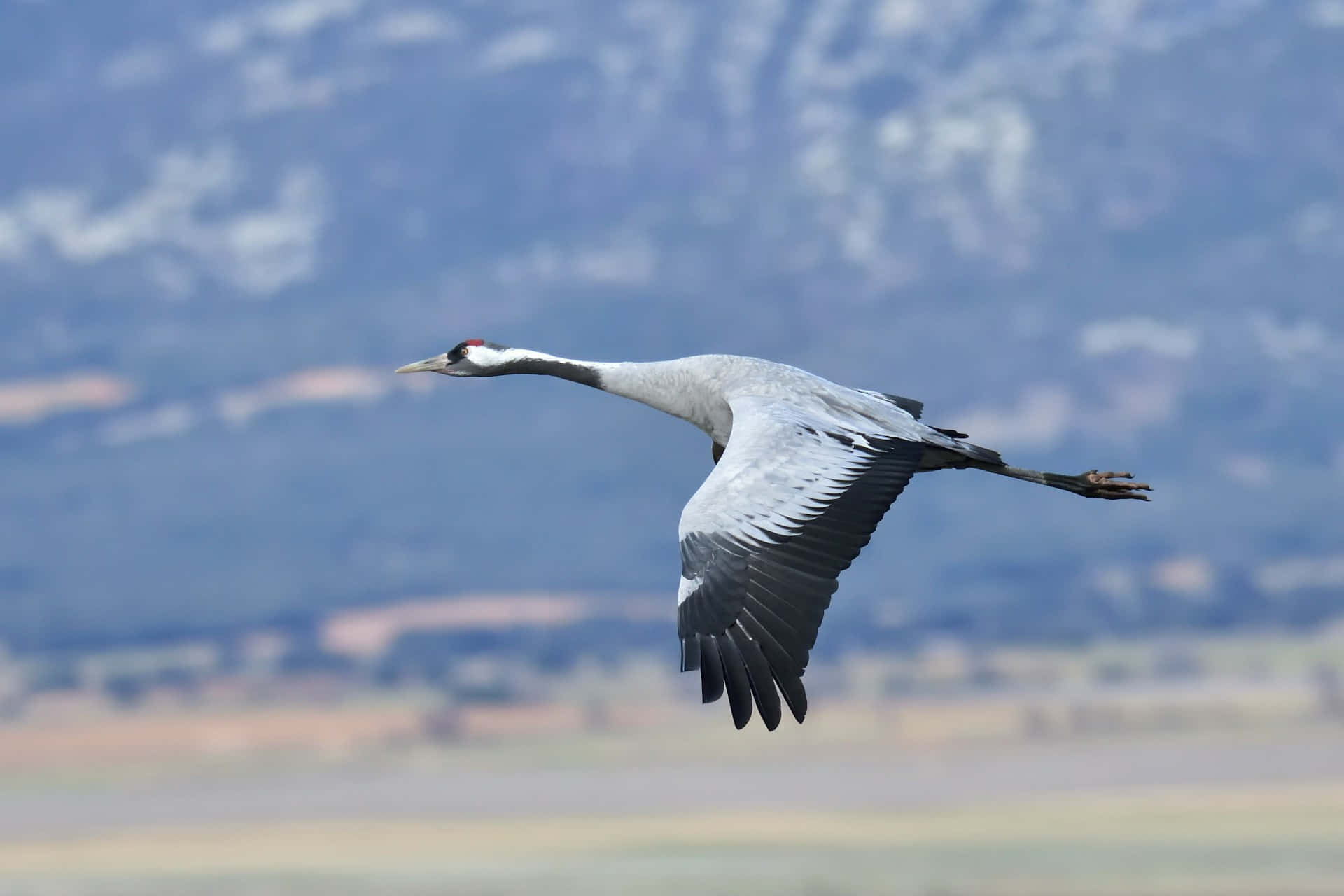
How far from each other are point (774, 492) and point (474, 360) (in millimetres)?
5330

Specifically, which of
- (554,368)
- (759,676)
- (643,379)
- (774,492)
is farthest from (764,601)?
(554,368)

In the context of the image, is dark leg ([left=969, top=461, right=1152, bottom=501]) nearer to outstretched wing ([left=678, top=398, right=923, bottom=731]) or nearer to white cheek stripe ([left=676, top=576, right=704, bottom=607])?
outstretched wing ([left=678, top=398, right=923, bottom=731])

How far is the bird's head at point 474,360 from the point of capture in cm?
1745

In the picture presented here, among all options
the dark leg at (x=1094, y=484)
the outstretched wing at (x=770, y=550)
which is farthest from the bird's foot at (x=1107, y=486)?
the outstretched wing at (x=770, y=550)

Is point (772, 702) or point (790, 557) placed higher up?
point (790, 557)

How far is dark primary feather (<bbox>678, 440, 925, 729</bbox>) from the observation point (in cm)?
1177

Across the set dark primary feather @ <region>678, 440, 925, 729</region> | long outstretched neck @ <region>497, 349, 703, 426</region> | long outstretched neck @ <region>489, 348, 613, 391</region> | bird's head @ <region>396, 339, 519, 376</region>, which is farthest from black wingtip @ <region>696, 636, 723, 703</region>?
bird's head @ <region>396, 339, 519, 376</region>

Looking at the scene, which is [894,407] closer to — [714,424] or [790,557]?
[714,424]

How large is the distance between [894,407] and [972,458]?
1.07 metres

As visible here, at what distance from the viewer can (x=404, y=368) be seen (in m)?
17.3

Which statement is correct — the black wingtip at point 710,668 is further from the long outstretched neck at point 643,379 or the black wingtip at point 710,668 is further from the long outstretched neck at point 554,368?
the long outstretched neck at point 554,368

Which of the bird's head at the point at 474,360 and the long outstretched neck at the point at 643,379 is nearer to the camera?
the long outstretched neck at the point at 643,379

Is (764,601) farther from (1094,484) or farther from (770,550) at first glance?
(1094,484)

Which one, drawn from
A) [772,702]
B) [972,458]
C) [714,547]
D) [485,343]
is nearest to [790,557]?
[714,547]
